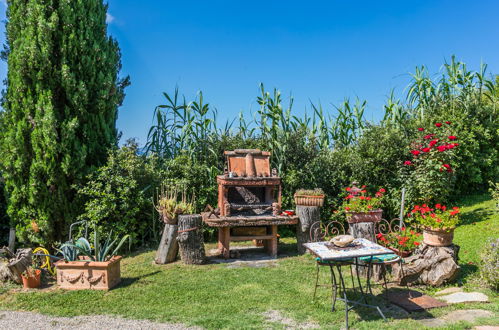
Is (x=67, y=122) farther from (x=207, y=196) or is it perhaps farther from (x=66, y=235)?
(x=207, y=196)

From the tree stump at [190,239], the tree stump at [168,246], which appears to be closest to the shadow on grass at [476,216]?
the tree stump at [190,239]

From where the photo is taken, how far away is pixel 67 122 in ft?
23.7

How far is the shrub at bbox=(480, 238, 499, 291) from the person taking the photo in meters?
4.65

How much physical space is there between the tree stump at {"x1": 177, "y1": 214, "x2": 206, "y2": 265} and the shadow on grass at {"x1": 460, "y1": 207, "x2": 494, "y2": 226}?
5.36 m

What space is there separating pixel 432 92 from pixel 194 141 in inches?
243

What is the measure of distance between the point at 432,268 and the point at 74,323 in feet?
14.1

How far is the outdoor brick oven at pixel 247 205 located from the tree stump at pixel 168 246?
1.88ft

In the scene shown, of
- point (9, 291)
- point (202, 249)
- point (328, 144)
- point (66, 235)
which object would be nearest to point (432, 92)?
point (328, 144)

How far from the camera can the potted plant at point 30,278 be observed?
521 cm

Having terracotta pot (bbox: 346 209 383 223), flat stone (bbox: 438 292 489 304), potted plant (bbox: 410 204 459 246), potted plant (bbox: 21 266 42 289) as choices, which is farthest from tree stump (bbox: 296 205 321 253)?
potted plant (bbox: 21 266 42 289)

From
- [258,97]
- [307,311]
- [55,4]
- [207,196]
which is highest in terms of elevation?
[55,4]

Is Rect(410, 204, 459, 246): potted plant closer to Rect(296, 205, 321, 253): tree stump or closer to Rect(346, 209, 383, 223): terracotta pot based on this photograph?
Rect(346, 209, 383, 223): terracotta pot

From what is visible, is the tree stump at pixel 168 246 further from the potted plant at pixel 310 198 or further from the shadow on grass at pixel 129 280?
the potted plant at pixel 310 198

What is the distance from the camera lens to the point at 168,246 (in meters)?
6.44
